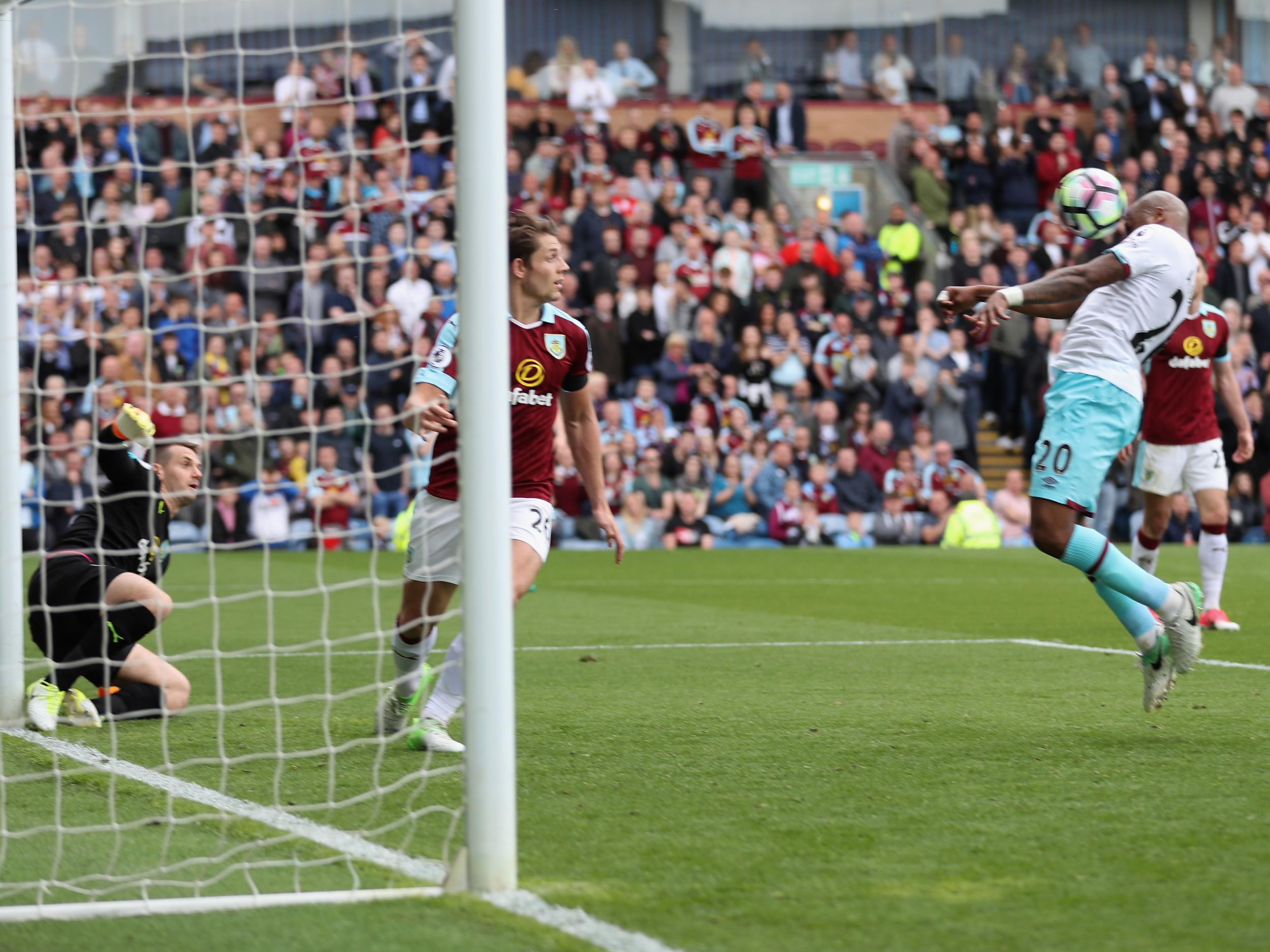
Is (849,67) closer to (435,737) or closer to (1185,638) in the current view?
(1185,638)

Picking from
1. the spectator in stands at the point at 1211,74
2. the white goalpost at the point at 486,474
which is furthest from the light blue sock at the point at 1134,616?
the spectator in stands at the point at 1211,74

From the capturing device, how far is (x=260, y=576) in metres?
14.4

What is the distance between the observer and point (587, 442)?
6.12 metres

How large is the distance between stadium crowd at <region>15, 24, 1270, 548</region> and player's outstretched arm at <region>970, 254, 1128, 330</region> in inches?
252

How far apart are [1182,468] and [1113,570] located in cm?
393

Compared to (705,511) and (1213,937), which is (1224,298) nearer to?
(705,511)

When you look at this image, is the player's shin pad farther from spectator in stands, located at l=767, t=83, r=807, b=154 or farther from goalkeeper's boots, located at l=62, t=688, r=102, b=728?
spectator in stands, located at l=767, t=83, r=807, b=154

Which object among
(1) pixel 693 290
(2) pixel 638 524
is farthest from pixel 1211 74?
(2) pixel 638 524

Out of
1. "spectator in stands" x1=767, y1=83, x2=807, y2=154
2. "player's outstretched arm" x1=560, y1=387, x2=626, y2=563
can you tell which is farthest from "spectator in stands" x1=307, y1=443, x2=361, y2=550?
"spectator in stands" x1=767, y1=83, x2=807, y2=154

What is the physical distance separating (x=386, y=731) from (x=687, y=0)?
76.2ft

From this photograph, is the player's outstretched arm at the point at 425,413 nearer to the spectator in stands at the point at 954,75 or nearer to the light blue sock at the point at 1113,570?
the light blue sock at the point at 1113,570

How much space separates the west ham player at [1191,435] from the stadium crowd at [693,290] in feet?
16.6

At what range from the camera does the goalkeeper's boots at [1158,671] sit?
5.91m

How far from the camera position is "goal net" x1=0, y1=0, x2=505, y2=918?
4.35m
